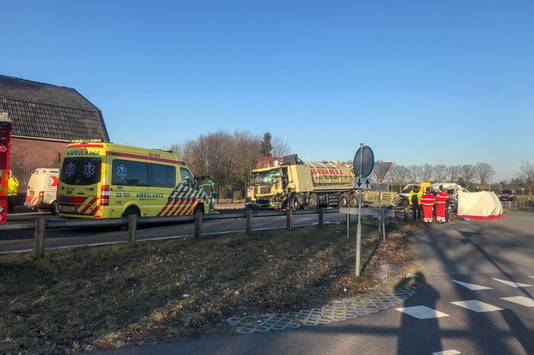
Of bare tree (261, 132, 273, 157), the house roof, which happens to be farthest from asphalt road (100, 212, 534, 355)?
bare tree (261, 132, 273, 157)

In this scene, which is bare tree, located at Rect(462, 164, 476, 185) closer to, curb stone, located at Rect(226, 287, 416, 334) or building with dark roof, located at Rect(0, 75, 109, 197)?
building with dark roof, located at Rect(0, 75, 109, 197)

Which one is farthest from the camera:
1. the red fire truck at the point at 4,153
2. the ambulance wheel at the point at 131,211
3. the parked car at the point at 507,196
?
the parked car at the point at 507,196

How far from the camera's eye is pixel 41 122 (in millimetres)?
27953

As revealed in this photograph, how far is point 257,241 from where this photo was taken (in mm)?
11664

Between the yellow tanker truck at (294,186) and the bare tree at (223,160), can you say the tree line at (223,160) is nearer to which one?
the bare tree at (223,160)

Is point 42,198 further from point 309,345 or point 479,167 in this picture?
point 479,167

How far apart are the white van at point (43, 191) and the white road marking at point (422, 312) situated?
17.6m

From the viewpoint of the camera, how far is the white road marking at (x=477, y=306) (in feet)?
21.4

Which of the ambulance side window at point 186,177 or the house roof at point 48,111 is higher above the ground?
the house roof at point 48,111

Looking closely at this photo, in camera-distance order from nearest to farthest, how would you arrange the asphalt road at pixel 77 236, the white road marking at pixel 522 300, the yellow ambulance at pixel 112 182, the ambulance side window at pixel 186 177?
the white road marking at pixel 522 300 < the asphalt road at pixel 77 236 < the yellow ambulance at pixel 112 182 < the ambulance side window at pixel 186 177

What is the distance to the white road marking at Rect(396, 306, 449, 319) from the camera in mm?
6066

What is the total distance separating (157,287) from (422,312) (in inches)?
161

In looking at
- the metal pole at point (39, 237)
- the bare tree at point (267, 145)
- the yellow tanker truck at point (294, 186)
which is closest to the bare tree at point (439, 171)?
the bare tree at point (267, 145)

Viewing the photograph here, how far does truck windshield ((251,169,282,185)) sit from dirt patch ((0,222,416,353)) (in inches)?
640
